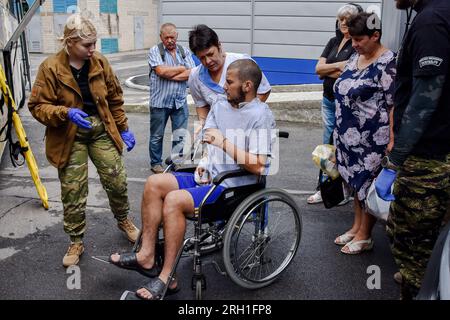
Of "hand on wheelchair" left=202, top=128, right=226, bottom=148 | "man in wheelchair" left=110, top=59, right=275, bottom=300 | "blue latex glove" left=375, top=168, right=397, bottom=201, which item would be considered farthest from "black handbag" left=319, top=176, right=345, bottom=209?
"hand on wheelchair" left=202, top=128, right=226, bottom=148

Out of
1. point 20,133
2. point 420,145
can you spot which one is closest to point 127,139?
point 20,133

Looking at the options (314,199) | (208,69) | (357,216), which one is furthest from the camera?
(314,199)

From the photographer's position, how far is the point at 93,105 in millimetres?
3441

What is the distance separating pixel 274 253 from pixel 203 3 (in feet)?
24.1

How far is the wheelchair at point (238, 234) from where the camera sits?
2.85m

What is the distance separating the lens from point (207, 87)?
11.5 ft

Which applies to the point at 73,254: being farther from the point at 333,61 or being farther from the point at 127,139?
the point at 333,61

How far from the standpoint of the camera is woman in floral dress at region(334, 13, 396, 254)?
124 inches

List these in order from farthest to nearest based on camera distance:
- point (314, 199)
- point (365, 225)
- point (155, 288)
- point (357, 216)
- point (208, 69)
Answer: point (314, 199)
point (357, 216)
point (365, 225)
point (208, 69)
point (155, 288)

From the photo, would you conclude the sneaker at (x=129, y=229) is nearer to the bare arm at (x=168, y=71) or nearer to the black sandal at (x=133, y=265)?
the black sandal at (x=133, y=265)

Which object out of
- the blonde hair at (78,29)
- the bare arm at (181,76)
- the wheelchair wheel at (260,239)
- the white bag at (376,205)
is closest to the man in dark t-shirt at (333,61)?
the wheelchair wheel at (260,239)

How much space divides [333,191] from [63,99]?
6.81 ft

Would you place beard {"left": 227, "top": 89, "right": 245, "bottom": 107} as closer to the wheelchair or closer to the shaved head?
the shaved head

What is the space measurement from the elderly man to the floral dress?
2.13 metres
